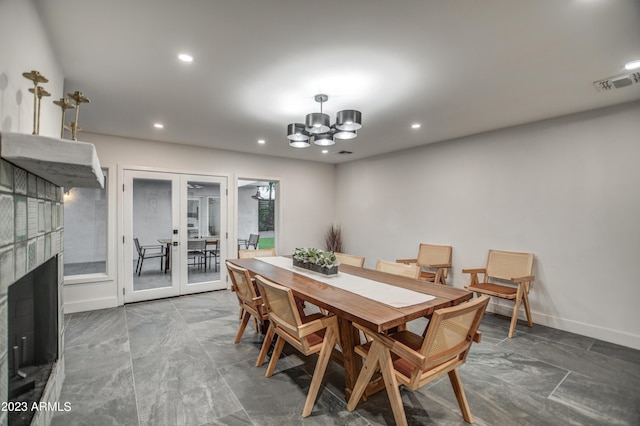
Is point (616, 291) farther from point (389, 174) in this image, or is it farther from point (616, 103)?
point (389, 174)

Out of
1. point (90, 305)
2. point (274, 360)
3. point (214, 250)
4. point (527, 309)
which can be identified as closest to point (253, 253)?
point (214, 250)

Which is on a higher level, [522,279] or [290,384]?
[522,279]

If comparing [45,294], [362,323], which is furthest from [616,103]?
[45,294]

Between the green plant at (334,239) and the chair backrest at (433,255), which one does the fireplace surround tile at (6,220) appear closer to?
the chair backrest at (433,255)

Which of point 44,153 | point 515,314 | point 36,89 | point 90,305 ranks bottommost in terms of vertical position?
point 90,305

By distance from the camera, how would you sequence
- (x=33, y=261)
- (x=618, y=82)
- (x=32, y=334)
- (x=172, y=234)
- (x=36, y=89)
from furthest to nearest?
1. (x=172, y=234)
2. (x=618, y=82)
3. (x=32, y=334)
4. (x=33, y=261)
5. (x=36, y=89)

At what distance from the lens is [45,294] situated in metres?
2.01

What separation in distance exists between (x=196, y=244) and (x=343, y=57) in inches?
156

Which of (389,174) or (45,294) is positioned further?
(389,174)

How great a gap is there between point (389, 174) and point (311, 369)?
154 inches

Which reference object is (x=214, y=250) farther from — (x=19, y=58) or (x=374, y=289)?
(x=19, y=58)

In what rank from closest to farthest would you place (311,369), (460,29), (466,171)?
(460,29) → (311,369) → (466,171)

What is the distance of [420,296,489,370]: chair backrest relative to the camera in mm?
1505

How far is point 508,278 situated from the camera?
3.57 m
